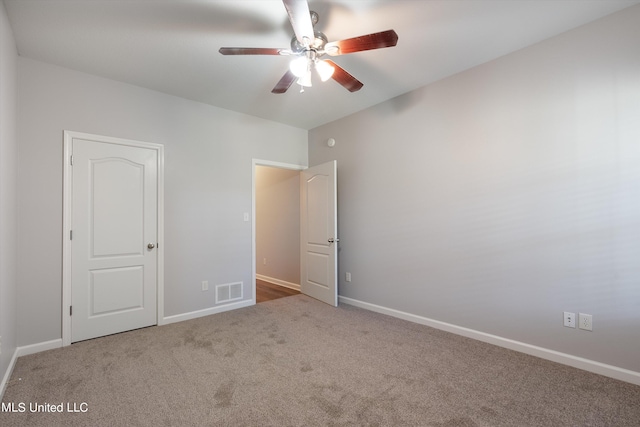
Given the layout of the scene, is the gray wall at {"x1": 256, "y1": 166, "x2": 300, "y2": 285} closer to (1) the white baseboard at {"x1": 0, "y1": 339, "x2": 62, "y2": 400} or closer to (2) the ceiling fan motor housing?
(2) the ceiling fan motor housing

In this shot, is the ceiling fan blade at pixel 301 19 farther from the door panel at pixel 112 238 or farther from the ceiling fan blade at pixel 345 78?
the door panel at pixel 112 238

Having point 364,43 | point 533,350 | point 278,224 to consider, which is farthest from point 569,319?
point 278,224

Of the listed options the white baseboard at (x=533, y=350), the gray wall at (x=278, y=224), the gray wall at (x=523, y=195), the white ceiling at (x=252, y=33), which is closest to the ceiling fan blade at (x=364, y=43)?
the white ceiling at (x=252, y=33)

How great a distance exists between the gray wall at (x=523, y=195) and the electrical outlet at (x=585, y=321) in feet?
0.10

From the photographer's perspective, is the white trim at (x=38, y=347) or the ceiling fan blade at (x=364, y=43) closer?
the ceiling fan blade at (x=364, y=43)

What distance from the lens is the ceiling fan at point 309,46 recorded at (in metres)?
1.68

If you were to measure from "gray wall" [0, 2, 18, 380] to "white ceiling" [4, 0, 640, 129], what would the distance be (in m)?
0.25

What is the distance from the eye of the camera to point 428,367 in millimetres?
2238

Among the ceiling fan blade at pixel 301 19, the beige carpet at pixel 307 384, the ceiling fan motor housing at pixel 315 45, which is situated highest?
the ceiling fan motor housing at pixel 315 45

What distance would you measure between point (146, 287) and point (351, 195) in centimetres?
270

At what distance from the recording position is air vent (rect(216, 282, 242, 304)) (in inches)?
143

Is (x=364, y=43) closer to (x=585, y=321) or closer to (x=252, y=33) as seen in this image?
(x=252, y=33)

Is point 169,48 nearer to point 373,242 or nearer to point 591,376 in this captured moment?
point 373,242

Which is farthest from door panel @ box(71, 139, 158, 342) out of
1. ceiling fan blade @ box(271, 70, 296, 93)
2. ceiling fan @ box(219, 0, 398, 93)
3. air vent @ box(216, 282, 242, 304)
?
ceiling fan @ box(219, 0, 398, 93)
